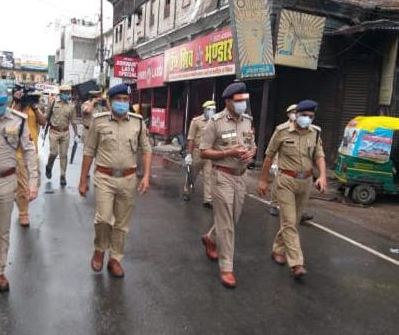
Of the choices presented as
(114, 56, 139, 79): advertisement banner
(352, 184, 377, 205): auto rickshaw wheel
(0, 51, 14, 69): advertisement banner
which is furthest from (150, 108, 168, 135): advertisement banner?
(0, 51, 14, 69): advertisement banner

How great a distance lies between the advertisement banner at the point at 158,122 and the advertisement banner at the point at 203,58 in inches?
75.1

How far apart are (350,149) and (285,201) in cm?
526

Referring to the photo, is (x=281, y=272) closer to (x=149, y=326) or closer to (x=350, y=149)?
(x=149, y=326)

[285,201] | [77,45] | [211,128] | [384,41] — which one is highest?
[77,45]

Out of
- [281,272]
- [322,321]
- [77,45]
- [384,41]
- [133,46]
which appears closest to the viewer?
[322,321]

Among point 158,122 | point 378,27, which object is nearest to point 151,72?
point 158,122

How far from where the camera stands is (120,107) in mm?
5301

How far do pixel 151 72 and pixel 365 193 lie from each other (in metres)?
16.4

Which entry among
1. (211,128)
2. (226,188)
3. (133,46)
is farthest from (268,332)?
(133,46)

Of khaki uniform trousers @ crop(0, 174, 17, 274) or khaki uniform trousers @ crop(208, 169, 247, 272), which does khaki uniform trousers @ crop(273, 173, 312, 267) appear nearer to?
khaki uniform trousers @ crop(208, 169, 247, 272)

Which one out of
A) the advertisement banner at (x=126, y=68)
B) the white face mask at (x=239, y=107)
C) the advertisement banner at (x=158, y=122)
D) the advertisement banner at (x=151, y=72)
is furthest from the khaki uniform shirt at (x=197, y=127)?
the advertisement banner at (x=126, y=68)

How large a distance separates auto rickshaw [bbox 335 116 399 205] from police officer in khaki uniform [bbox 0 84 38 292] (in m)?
7.22

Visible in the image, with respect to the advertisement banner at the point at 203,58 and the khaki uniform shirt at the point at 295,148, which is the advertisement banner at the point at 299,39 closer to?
the advertisement banner at the point at 203,58

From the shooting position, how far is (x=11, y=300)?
4.74 meters
